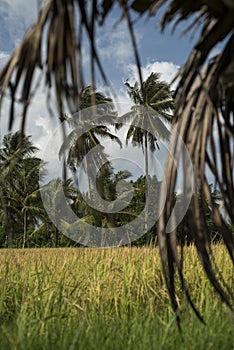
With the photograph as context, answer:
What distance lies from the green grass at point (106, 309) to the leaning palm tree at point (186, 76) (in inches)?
19.5

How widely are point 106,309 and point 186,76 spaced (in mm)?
2055

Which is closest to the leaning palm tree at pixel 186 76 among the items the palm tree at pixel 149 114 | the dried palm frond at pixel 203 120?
the dried palm frond at pixel 203 120

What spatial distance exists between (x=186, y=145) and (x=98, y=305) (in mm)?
1855

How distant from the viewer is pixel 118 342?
2.55 metres

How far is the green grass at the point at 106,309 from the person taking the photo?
8.08 ft

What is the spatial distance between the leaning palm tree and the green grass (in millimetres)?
495

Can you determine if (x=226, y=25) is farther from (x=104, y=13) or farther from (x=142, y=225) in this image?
(x=142, y=225)

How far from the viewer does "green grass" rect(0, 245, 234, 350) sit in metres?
2.46

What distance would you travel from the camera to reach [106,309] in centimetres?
366

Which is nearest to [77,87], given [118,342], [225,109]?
[225,109]

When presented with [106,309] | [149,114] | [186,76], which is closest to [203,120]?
[186,76]

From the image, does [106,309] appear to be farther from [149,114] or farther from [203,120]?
[149,114]

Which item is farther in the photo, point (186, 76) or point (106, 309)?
point (106, 309)

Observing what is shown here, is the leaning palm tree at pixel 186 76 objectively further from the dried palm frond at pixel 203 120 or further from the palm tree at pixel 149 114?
the palm tree at pixel 149 114
